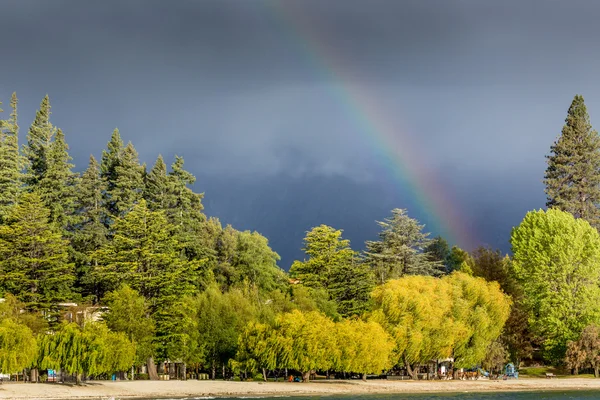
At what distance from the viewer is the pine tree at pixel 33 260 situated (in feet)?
294

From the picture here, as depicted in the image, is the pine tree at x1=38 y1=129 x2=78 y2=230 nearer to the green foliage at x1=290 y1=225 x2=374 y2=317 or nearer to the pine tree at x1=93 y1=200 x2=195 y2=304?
the pine tree at x1=93 y1=200 x2=195 y2=304

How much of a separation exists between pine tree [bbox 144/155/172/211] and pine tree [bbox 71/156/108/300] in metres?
6.73

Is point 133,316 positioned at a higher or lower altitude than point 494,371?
higher

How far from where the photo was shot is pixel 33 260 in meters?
89.9

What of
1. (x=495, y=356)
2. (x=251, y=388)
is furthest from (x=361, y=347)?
(x=495, y=356)

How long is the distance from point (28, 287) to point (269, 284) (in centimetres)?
3676

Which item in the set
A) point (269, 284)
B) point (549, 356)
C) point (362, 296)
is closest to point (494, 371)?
point (549, 356)

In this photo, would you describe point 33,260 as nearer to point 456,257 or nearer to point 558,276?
point 558,276

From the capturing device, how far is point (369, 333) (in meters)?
85.6

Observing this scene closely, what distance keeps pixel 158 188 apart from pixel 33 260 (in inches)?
1060

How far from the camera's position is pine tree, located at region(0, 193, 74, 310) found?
8962 cm

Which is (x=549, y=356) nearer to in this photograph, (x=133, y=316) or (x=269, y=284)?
(x=269, y=284)

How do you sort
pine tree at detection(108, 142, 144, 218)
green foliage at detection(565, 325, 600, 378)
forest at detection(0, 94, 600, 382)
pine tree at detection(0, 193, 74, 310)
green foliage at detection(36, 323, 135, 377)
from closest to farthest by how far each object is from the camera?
1. green foliage at detection(36, 323, 135, 377)
2. forest at detection(0, 94, 600, 382)
3. pine tree at detection(0, 193, 74, 310)
4. green foliage at detection(565, 325, 600, 378)
5. pine tree at detection(108, 142, 144, 218)

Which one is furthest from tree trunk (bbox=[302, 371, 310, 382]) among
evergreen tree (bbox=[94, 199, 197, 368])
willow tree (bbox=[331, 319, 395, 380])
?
evergreen tree (bbox=[94, 199, 197, 368])
